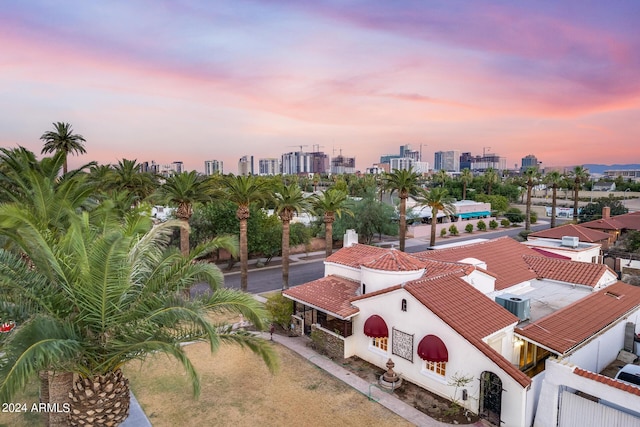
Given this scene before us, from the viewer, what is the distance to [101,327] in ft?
34.1

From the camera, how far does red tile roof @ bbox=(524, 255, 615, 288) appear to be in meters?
27.0

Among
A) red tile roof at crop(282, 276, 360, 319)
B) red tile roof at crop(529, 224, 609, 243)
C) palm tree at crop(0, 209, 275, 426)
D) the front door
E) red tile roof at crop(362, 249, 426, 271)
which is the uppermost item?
palm tree at crop(0, 209, 275, 426)

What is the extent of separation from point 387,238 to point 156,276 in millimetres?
55537

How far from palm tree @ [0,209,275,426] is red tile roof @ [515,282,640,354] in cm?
1342

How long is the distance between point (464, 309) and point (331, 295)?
8.09 m

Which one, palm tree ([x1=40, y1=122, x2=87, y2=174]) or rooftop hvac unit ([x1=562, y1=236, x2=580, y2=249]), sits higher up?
palm tree ([x1=40, y1=122, x2=87, y2=174])

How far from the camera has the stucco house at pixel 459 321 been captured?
16.7 metres

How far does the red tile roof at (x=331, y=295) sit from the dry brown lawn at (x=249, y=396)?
3.15 metres

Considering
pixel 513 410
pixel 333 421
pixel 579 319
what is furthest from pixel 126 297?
pixel 579 319

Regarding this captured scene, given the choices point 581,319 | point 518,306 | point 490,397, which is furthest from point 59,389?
point 581,319

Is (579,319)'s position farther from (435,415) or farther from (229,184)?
(229,184)

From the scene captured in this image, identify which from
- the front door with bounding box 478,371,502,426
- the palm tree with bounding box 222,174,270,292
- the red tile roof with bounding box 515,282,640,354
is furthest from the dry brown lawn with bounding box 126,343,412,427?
the palm tree with bounding box 222,174,270,292

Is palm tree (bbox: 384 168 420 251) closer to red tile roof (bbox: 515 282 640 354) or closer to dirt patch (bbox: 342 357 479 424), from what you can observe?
red tile roof (bbox: 515 282 640 354)

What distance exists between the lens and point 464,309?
19094 mm
